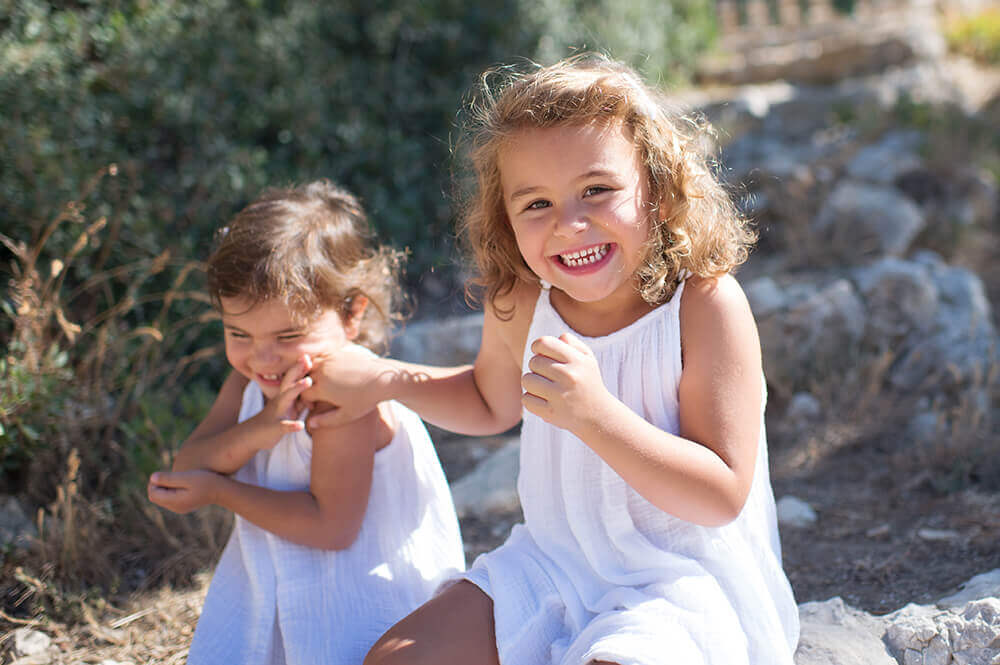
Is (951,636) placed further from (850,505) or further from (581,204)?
(581,204)

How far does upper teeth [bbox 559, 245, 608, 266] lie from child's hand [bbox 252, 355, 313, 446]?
65 cm

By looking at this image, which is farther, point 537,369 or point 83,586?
point 83,586

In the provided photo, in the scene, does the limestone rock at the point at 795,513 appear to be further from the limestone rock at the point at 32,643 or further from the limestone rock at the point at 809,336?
the limestone rock at the point at 32,643

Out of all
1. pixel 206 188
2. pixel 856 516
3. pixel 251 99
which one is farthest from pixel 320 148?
pixel 856 516

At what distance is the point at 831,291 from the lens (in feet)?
11.6

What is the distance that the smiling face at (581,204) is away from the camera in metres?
1.65

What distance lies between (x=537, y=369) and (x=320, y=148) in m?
2.80

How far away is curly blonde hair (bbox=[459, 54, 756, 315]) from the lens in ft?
5.43

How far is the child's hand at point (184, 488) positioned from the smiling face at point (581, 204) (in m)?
0.87

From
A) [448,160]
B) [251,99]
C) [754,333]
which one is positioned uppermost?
[251,99]

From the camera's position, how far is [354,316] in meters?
2.10

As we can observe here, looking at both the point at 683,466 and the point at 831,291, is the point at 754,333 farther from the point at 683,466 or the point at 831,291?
the point at 831,291

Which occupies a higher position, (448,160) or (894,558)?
(448,160)

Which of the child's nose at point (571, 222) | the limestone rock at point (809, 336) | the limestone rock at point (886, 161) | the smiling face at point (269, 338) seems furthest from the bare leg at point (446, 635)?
the limestone rock at point (886, 161)
